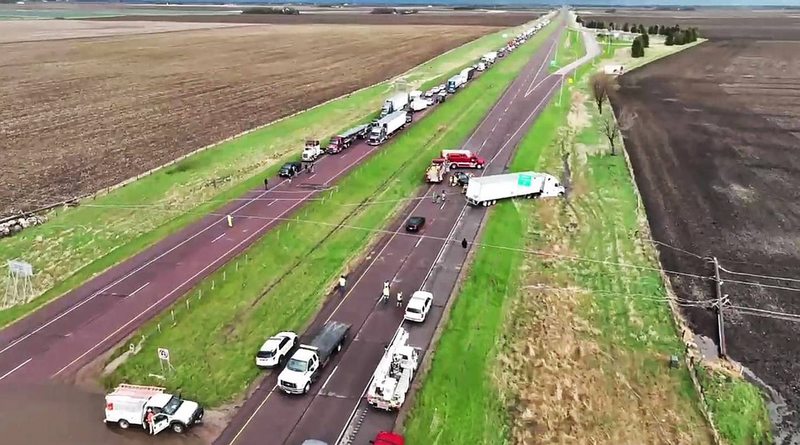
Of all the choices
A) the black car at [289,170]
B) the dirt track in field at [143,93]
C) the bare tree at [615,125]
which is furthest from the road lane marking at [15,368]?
the bare tree at [615,125]

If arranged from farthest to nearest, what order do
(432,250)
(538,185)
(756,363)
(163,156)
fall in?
1. (163,156)
2. (538,185)
3. (432,250)
4. (756,363)

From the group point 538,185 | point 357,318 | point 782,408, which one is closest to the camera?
point 782,408

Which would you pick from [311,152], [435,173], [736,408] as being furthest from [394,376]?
[311,152]

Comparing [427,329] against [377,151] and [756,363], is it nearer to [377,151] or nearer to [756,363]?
[756,363]

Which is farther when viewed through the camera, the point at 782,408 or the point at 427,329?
the point at 427,329

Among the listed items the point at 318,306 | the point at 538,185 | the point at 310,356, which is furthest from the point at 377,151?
the point at 310,356

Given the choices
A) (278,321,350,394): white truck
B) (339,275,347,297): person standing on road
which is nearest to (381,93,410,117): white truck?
(339,275,347,297): person standing on road

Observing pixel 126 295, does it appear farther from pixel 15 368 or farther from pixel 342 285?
pixel 342 285
